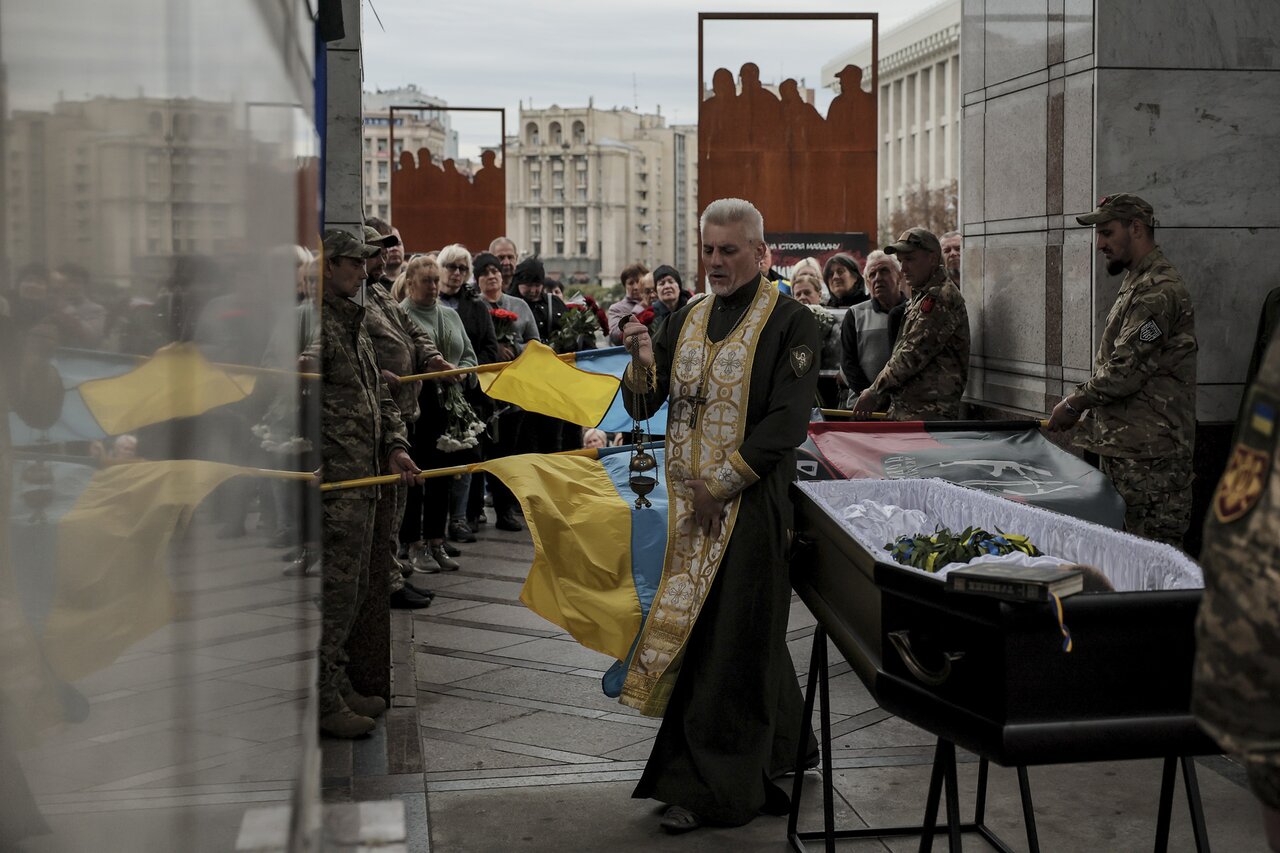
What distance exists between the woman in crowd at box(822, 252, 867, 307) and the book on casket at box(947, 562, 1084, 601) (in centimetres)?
841

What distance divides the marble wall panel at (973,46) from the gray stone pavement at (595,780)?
390 cm

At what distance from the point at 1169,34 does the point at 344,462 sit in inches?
188

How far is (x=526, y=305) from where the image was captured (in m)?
11.7

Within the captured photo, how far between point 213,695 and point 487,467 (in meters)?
4.61

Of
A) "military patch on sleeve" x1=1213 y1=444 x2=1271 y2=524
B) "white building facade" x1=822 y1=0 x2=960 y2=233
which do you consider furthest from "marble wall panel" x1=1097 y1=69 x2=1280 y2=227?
"white building facade" x1=822 y1=0 x2=960 y2=233

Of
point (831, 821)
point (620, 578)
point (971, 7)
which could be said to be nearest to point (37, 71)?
point (831, 821)

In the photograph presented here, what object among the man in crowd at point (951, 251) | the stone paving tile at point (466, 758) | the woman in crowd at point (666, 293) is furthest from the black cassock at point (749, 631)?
the woman in crowd at point (666, 293)

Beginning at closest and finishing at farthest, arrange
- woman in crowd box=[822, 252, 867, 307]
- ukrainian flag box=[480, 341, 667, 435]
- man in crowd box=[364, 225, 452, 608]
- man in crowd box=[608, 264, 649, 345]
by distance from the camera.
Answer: man in crowd box=[364, 225, 452, 608] < ukrainian flag box=[480, 341, 667, 435] < woman in crowd box=[822, 252, 867, 307] < man in crowd box=[608, 264, 649, 345]

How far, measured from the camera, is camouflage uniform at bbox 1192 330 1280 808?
157cm

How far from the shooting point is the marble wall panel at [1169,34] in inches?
289

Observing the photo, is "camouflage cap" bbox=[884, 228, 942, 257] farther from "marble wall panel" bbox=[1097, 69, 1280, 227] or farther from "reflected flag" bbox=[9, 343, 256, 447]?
"reflected flag" bbox=[9, 343, 256, 447]

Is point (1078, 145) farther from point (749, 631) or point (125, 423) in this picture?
point (125, 423)

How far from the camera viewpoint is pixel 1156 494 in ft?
21.6

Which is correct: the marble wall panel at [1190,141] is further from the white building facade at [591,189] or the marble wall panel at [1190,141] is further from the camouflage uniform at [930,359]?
the white building facade at [591,189]
